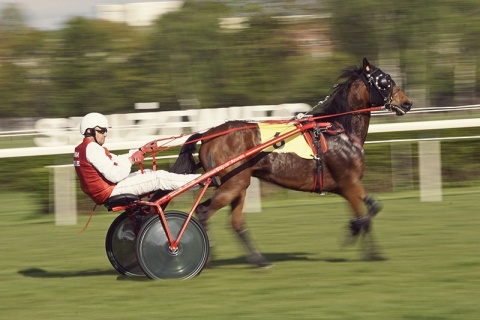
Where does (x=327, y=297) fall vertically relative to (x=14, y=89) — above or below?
above

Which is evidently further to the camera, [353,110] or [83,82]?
[83,82]

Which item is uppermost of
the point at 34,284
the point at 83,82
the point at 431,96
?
the point at 34,284

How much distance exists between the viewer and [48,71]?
52.4 meters

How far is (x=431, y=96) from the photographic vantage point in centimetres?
5197

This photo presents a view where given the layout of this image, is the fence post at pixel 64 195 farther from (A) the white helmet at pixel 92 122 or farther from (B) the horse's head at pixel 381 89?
(B) the horse's head at pixel 381 89

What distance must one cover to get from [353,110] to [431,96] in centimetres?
4454

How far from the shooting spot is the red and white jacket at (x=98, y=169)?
732cm

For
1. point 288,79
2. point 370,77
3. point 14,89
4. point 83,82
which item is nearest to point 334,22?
point 288,79

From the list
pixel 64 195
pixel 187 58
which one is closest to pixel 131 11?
pixel 187 58

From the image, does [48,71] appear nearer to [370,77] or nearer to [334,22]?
[334,22]

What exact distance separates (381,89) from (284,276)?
187 centimetres

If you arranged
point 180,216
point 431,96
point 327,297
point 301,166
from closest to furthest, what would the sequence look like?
point 327,297 → point 180,216 → point 301,166 → point 431,96

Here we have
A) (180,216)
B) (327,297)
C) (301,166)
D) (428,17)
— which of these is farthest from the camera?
(428,17)

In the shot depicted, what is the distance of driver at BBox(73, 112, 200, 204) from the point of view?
734cm
